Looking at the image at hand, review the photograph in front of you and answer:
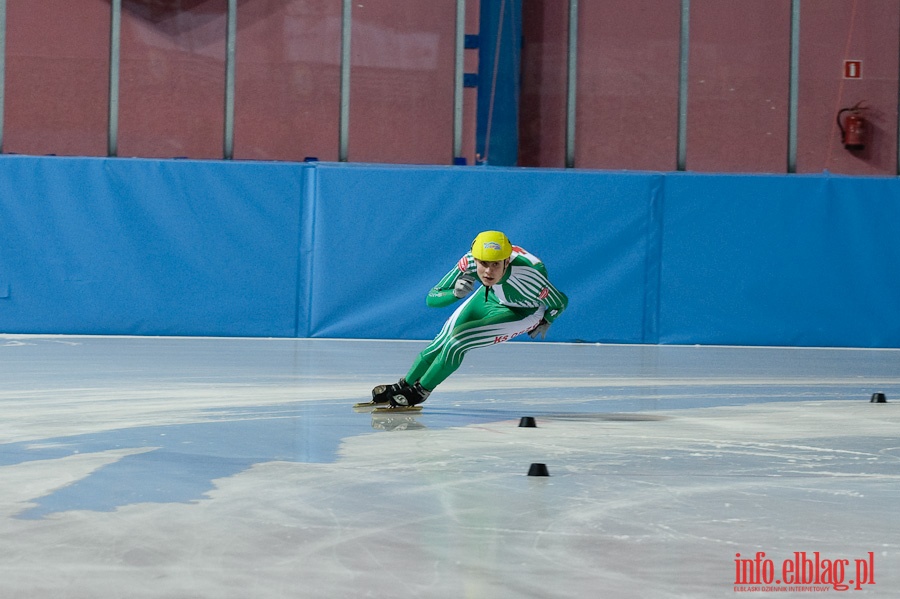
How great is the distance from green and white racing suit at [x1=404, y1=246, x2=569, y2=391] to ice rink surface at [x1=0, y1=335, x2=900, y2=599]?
12.6 inches

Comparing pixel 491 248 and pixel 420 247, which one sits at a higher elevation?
pixel 420 247

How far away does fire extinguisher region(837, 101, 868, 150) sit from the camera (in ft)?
48.2

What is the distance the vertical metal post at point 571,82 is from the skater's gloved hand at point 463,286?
8.17 metres

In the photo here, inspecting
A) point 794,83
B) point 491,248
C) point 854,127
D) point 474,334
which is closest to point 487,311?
point 474,334

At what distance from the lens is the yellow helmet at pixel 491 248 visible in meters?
6.64

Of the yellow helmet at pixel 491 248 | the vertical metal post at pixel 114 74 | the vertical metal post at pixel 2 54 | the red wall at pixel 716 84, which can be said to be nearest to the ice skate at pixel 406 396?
the yellow helmet at pixel 491 248

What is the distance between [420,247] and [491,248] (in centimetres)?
584

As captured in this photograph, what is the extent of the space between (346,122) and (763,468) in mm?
10059

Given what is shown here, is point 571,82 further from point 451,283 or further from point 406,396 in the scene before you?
point 406,396

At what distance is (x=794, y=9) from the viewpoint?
14.6 m

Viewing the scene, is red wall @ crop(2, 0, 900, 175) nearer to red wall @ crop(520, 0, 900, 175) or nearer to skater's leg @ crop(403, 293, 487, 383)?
red wall @ crop(520, 0, 900, 175)

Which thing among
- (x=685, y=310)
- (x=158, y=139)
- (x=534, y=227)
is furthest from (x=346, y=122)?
(x=685, y=310)

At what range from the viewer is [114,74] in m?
14.3

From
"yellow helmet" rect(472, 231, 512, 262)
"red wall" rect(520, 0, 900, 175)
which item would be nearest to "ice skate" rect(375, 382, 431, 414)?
"yellow helmet" rect(472, 231, 512, 262)
